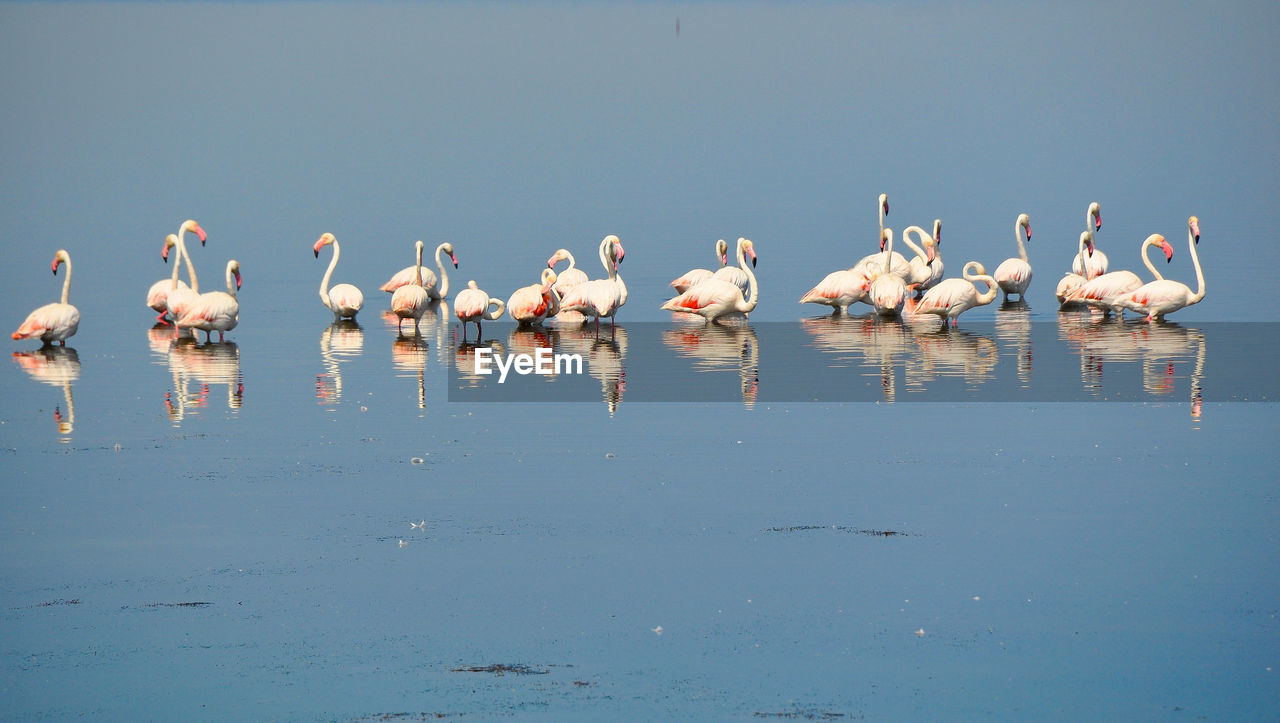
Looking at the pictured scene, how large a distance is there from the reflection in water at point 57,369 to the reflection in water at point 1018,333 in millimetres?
8438

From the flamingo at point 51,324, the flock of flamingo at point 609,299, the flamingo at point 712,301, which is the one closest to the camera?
the flamingo at point 51,324

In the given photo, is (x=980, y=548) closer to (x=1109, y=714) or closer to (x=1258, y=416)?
(x=1109, y=714)

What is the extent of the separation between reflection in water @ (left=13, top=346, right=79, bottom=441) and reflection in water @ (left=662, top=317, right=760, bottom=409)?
578 cm

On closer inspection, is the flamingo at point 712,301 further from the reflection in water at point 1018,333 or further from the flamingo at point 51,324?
the flamingo at point 51,324

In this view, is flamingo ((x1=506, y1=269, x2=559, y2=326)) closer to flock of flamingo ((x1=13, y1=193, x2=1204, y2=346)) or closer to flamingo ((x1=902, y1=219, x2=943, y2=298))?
flock of flamingo ((x1=13, y1=193, x2=1204, y2=346))

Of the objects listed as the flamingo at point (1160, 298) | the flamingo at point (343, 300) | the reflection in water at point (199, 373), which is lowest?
the reflection in water at point (199, 373)

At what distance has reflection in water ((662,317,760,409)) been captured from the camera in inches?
635

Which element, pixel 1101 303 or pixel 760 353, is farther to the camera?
pixel 1101 303

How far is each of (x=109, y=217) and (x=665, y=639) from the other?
48270mm

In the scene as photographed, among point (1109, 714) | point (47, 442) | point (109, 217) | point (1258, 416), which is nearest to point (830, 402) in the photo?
point (1258, 416)

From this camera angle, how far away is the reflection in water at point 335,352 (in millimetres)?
15307

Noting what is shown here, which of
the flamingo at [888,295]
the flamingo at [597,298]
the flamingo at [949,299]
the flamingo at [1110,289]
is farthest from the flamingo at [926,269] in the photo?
the flamingo at [597,298]

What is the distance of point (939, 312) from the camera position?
20.9 m

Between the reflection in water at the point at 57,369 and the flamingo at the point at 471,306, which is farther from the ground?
the flamingo at the point at 471,306
